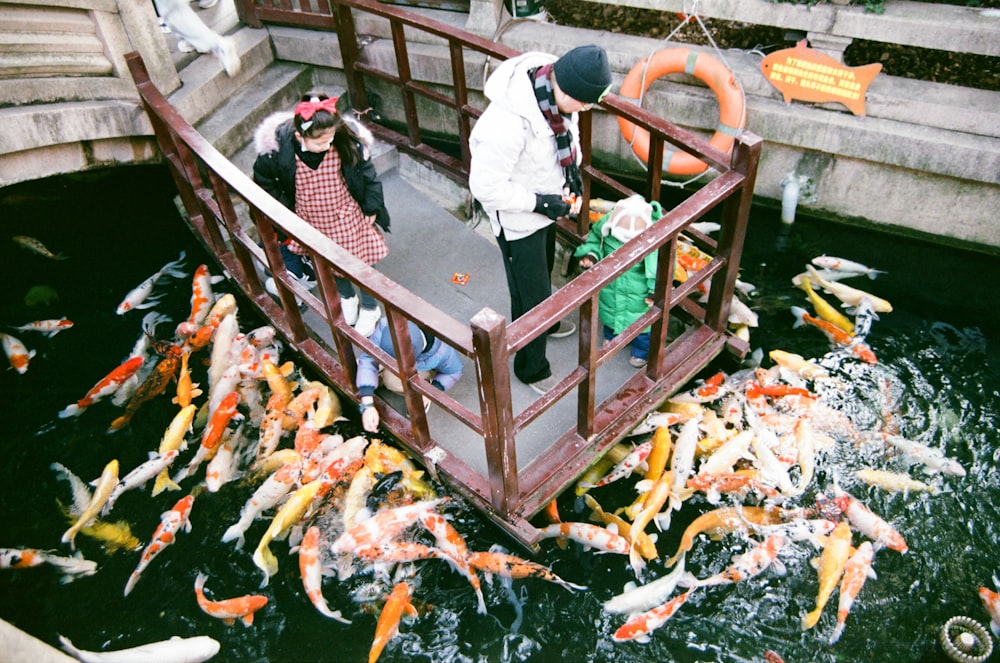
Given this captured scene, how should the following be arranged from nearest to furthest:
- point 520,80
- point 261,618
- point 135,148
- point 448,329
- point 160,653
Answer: point 448,329 < point 520,80 < point 160,653 < point 261,618 < point 135,148

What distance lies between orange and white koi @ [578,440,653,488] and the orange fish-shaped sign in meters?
3.60

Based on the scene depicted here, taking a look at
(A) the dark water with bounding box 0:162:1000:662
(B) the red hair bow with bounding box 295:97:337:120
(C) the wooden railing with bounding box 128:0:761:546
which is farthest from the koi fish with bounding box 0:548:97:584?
(B) the red hair bow with bounding box 295:97:337:120

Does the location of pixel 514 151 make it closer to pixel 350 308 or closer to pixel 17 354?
pixel 350 308

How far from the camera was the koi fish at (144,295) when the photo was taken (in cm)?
647

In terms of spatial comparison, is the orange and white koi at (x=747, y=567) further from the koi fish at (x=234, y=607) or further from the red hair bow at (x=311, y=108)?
the red hair bow at (x=311, y=108)

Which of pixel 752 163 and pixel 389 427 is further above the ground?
pixel 752 163

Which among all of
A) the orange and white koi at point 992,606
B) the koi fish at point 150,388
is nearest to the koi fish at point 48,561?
the koi fish at point 150,388

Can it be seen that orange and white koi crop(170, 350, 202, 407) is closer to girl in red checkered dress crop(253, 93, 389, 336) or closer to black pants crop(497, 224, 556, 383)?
girl in red checkered dress crop(253, 93, 389, 336)

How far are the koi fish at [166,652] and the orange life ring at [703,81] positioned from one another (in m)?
4.93

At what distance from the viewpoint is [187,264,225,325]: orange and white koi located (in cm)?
596

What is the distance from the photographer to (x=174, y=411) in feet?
17.9

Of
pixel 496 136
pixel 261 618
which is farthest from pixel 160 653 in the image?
pixel 496 136

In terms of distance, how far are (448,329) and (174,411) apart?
3335 mm

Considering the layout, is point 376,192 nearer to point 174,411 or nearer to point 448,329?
point 448,329
